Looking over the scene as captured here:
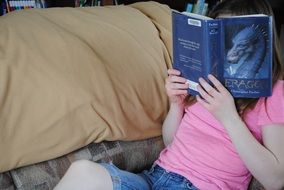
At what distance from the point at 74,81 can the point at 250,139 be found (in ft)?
1.57

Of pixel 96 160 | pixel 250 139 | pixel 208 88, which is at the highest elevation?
pixel 208 88

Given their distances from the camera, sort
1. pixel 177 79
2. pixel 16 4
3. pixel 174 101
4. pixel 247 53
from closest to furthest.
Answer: pixel 247 53
pixel 177 79
pixel 174 101
pixel 16 4

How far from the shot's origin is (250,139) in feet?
2.67

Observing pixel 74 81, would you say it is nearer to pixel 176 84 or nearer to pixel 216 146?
pixel 176 84

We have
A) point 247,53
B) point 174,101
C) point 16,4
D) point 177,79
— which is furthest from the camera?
point 16,4

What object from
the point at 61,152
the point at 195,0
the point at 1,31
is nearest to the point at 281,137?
the point at 61,152

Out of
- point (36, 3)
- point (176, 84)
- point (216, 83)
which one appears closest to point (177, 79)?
point (176, 84)

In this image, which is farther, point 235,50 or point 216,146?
point 216,146

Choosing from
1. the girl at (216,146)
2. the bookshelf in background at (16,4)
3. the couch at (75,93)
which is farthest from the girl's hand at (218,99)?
the bookshelf in background at (16,4)

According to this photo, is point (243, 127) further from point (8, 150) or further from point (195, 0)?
point (195, 0)

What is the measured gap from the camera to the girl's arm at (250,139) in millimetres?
807

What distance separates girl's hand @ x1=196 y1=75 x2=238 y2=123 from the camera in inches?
31.8

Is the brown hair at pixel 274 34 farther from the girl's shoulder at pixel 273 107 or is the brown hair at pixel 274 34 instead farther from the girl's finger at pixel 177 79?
the girl's finger at pixel 177 79

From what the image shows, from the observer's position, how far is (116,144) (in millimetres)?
1098
